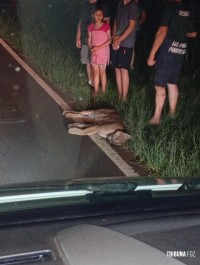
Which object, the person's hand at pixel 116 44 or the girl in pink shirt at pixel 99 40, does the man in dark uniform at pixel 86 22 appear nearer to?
the girl in pink shirt at pixel 99 40

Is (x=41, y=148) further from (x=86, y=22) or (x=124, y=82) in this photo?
(x=86, y=22)

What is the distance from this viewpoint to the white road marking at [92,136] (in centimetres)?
616

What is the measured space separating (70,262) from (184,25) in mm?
5793

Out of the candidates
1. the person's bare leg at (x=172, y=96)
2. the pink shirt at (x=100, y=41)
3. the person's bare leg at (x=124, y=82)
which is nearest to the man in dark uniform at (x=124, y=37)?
the person's bare leg at (x=124, y=82)

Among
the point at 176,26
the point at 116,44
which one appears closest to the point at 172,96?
the point at 176,26

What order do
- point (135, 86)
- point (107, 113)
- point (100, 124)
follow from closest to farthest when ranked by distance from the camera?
1. point (100, 124)
2. point (107, 113)
3. point (135, 86)

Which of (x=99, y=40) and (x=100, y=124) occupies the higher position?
(x=99, y=40)

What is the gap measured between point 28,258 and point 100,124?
Answer: 574 cm

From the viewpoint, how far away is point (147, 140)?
6.73 m

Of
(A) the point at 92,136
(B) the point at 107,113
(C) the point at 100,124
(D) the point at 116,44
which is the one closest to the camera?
(A) the point at 92,136

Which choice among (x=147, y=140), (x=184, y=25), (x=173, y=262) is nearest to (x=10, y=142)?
(x=147, y=140)

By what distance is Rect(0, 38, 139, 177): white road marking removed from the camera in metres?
6.16

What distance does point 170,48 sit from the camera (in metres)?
7.25

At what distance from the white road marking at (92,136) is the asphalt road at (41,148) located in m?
0.07
